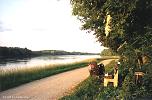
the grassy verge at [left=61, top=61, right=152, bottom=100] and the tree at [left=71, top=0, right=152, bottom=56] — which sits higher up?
the tree at [left=71, top=0, right=152, bottom=56]

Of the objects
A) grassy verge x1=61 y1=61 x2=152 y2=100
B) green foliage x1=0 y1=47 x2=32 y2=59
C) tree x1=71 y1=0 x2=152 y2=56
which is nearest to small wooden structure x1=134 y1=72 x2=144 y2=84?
grassy verge x1=61 y1=61 x2=152 y2=100

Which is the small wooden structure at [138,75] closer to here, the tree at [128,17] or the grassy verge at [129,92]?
the grassy verge at [129,92]

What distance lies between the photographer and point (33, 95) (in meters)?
14.4

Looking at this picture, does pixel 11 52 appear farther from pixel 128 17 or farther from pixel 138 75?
pixel 128 17

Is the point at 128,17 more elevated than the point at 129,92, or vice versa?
the point at 128,17

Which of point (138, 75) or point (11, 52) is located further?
point (11, 52)

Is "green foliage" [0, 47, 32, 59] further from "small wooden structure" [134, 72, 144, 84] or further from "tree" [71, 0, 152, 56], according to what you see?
"small wooden structure" [134, 72, 144, 84]

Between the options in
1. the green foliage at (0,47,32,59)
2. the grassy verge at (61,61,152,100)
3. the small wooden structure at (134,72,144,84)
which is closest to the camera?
the grassy verge at (61,61,152,100)

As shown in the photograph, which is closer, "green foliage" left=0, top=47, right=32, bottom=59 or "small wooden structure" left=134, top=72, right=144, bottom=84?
"small wooden structure" left=134, top=72, right=144, bottom=84

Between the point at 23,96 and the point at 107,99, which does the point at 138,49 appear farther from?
the point at 23,96

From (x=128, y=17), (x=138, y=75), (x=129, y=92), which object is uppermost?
(x=128, y=17)

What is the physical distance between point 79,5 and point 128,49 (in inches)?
139

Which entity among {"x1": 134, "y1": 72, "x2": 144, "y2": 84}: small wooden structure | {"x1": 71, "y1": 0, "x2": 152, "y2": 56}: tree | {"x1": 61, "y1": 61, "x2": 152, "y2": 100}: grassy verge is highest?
{"x1": 71, "y1": 0, "x2": 152, "y2": 56}: tree

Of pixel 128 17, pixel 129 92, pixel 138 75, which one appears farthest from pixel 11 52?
pixel 129 92
